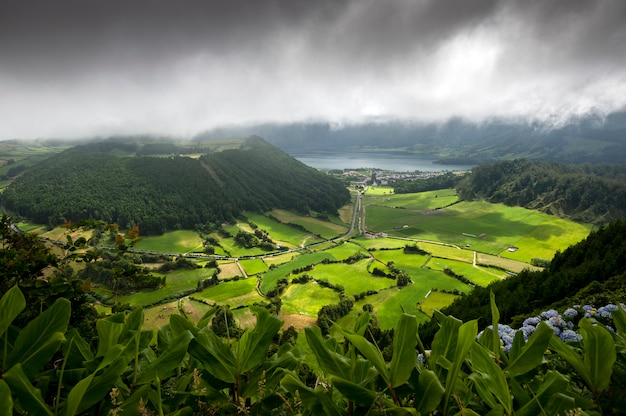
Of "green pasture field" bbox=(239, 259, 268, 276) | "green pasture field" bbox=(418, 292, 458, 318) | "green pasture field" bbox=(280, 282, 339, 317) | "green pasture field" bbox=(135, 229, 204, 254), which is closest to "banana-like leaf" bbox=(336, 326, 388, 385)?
"green pasture field" bbox=(280, 282, 339, 317)

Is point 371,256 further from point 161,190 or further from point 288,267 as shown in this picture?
point 161,190

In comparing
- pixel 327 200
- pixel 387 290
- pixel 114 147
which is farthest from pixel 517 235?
pixel 114 147

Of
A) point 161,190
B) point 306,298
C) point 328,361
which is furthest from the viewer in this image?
point 161,190

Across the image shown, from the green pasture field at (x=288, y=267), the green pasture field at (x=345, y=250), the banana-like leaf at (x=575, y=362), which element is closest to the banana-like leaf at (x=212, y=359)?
the banana-like leaf at (x=575, y=362)

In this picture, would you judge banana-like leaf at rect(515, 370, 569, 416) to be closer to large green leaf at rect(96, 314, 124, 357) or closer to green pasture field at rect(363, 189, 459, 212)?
large green leaf at rect(96, 314, 124, 357)

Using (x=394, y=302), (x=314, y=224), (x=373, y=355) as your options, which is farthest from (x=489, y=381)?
(x=314, y=224)

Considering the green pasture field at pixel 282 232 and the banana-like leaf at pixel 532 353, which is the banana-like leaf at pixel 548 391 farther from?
the green pasture field at pixel 282 232
